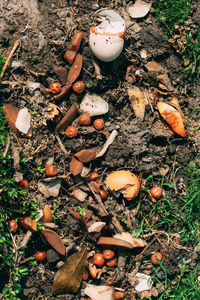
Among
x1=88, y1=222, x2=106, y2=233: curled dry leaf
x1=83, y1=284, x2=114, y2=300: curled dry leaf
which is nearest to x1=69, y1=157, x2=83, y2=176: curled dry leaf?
x1=88, y1=222, x2=106, y2=233: curled dry leaf

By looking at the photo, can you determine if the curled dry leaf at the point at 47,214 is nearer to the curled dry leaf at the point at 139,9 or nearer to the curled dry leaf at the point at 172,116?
the curled dry leaf at the point at 172,116

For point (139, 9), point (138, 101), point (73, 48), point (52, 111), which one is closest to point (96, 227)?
point (52, 111)

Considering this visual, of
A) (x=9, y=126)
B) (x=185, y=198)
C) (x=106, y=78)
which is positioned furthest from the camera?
(x=185, y=198)

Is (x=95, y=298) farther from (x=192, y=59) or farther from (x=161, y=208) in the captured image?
(x=192, y=59)

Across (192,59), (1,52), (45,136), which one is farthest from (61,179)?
(192,59)

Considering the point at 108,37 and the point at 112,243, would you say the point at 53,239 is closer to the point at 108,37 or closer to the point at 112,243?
the point at 112,243

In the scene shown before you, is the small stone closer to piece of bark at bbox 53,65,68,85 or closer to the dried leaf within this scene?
the dried leaf
